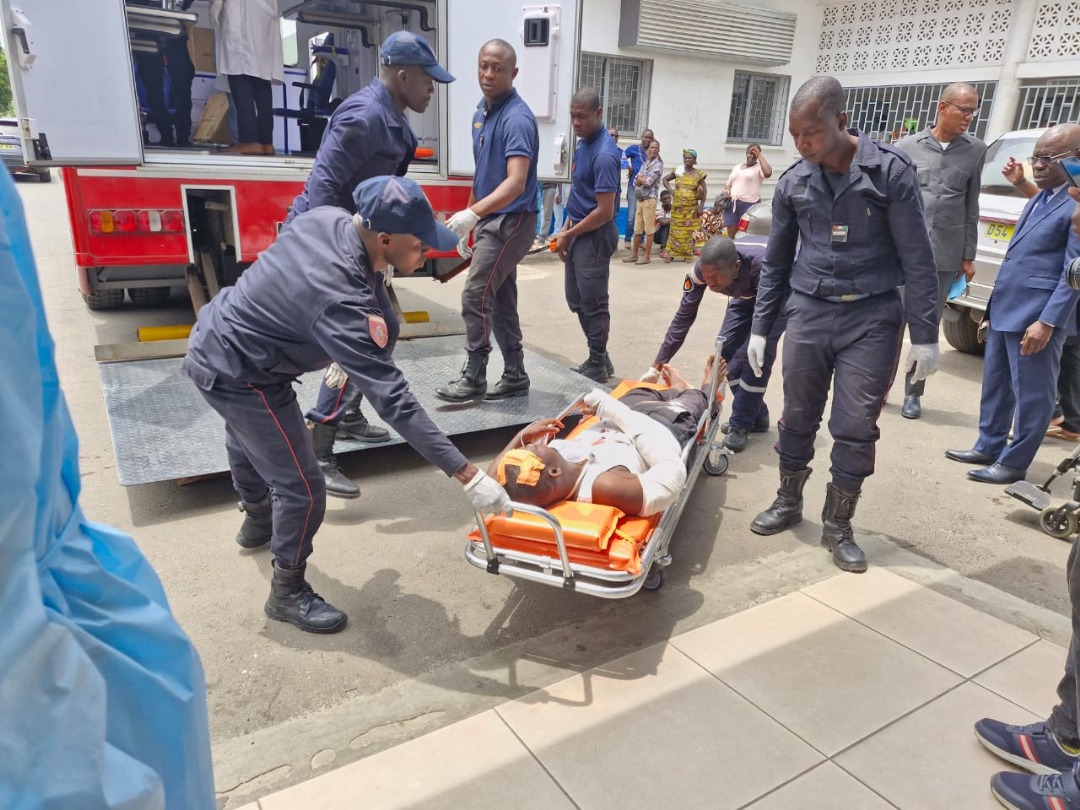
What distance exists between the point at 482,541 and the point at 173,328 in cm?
444

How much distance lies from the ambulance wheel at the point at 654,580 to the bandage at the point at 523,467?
0.71 m

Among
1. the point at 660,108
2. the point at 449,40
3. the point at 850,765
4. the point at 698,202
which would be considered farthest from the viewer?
the point at 660,108

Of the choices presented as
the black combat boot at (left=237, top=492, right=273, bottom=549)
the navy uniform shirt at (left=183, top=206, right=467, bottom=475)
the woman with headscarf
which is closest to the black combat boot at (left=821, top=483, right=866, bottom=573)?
the navy uniform shirt at (left=183, top=206, right=467, bottom=475)

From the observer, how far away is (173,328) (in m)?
6.02

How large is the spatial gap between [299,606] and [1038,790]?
2.49 meters

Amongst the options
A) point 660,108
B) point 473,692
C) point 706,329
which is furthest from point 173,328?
point 660,108

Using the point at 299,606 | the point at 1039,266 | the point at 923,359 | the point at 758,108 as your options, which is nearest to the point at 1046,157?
the point at 1039,266

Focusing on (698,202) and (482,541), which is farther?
(698,202)

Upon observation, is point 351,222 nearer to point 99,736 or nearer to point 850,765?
point 99,736

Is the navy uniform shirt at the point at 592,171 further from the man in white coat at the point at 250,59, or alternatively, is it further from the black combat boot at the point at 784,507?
the man in white coat at the point at 250,59

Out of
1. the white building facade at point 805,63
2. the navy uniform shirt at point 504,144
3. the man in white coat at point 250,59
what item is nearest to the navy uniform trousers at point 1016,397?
the navy uniform shirt at point 504,144

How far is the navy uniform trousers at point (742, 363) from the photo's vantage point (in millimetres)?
4621

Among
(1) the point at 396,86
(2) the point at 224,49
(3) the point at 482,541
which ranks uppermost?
(2) the point at 224,49

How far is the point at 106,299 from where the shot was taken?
747 cm
